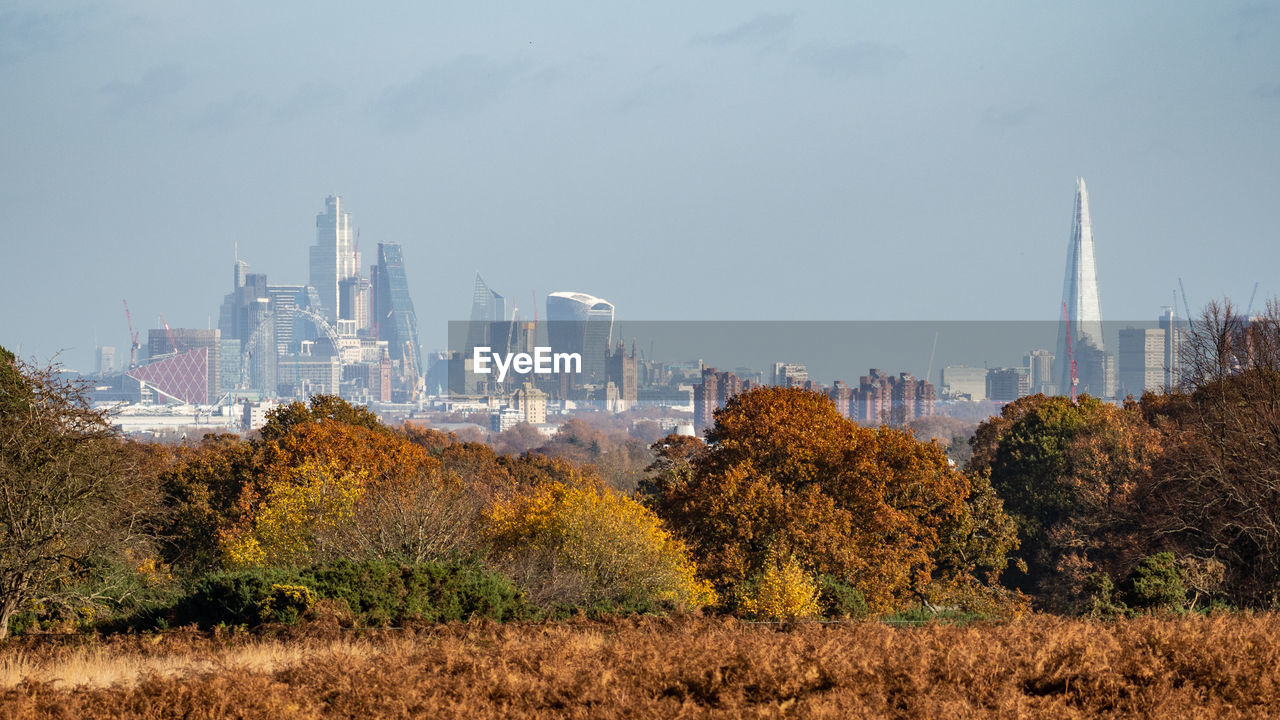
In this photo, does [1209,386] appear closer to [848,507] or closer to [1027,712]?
[848,507]

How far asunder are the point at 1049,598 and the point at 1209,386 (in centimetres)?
1051

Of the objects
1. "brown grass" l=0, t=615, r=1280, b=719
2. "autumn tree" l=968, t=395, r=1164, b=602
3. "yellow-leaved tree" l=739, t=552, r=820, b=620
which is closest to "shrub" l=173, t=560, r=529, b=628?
"brown grass" l=0, t=615, r=1280, b=719

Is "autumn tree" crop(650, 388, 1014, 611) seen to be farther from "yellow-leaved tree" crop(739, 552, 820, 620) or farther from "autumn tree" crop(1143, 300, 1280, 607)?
"autumn tree" crop(1143, 300, 1280, 607)

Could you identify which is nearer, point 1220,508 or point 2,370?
point 1220,508

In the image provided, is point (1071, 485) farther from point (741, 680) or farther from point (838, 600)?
point (741, 680)

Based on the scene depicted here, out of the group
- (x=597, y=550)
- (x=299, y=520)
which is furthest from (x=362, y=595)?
(x=299, y=520)

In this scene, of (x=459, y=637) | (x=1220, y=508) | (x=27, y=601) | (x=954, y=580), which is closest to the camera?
(x=459, y=637)

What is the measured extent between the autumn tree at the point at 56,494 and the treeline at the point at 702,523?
83 millimetres

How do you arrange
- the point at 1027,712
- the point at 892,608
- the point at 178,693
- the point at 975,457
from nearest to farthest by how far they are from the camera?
the point at 1027,712, the point at 178,693, the point at 892,608, the point at 975,457

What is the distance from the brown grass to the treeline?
7.27 metres

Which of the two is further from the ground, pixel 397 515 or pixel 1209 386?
pixel 1209 386

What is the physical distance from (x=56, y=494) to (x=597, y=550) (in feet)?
42.6

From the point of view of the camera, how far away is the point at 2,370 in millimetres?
35750

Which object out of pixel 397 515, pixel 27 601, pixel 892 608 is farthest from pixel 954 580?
pixel 27 601
